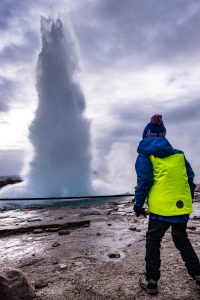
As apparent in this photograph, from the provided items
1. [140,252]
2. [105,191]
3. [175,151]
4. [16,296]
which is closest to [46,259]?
[140,252]

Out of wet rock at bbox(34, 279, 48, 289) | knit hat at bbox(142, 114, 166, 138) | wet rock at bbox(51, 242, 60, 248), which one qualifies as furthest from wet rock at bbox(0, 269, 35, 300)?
wet rock at bbox(51, 242, 60, 248)

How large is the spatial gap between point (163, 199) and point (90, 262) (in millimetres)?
2299

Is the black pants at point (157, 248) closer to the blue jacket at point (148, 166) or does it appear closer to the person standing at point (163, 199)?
the person standing at point (163, 199)

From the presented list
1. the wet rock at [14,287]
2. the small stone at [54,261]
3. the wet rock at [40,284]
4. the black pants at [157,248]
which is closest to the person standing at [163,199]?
the black pants at [157,248]

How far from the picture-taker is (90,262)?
5.44 metres

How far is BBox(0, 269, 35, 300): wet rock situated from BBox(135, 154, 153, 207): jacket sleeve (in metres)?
1.72

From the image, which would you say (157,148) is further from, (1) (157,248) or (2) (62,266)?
(2) (62,266)

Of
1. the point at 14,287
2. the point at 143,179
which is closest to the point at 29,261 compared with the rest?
the point at 14,287

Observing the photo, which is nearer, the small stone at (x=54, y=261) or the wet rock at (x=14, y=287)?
the wet rock at (x=14, y=287)

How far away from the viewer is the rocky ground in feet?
13.1

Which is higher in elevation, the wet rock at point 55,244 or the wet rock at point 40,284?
the wet rock at point 55,244

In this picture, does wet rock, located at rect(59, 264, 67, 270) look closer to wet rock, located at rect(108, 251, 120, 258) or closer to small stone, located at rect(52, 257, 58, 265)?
small stone, located at rect(52, 257, 58, 265)

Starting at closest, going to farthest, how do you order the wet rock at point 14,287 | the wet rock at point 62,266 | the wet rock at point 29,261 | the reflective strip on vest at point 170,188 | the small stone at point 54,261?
1. the wet rock at point 14,287
2. the reflective strip on vest at point 170,188
3. the wet rock at point 62,266
4. the small stone at point 54,261
5. the wet rock at point 29,261

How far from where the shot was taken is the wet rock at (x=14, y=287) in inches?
142
